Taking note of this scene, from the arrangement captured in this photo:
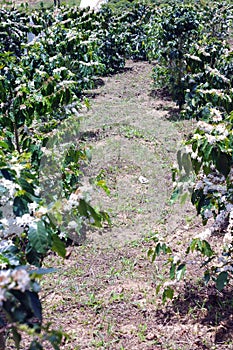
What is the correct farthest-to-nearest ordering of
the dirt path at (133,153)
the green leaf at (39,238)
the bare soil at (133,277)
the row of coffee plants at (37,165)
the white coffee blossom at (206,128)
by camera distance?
the dirt path at (133,153), the bare soil at (133,277), the white coffee blossom at (206,128), the green leaf at (39,238), the row of coffee plants at (37,165)

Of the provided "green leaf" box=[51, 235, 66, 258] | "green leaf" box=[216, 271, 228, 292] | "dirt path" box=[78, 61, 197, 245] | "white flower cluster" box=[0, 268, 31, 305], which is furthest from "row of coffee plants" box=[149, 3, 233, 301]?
"white flower cluster" box=[0, 268, 31, 305]

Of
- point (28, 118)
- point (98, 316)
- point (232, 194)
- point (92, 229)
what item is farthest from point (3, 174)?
point (92, 229)

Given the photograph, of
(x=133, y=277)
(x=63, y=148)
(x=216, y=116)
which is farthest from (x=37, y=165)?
(x=216, y=116)

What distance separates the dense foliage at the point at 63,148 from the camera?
1.80m

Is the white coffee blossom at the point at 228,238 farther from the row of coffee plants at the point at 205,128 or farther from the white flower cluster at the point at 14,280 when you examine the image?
the white flower cluster at the point at 14,280

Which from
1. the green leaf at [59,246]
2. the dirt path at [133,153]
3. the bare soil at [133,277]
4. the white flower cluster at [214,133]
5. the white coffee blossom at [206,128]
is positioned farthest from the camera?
the dirt path at [133,153]

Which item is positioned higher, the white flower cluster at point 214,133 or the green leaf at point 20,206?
the white flower cluster at point 214,133

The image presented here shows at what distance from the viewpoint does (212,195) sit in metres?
2.76

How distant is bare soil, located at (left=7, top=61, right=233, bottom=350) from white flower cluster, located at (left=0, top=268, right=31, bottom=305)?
1.76 metres

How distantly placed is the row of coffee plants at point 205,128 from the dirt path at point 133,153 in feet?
1.04

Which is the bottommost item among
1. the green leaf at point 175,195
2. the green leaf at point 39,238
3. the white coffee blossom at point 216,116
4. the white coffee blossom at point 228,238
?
the white coffee blossom at point 228,238

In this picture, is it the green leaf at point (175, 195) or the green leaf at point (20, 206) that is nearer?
the green leaf at point (20, 206)

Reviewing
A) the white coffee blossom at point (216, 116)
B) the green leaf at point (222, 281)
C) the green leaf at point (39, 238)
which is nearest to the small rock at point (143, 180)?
the white coffee blossom at point (216, 116)

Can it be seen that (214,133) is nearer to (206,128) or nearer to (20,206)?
(206,128)
